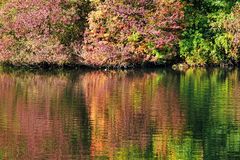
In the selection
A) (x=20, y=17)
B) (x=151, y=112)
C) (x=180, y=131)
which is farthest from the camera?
(x=20, y=17)

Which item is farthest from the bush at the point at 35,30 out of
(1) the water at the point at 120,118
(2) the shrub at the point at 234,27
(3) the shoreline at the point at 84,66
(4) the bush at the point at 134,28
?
(2) the shrub at the point at 234,27

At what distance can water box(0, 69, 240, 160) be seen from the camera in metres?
14.5

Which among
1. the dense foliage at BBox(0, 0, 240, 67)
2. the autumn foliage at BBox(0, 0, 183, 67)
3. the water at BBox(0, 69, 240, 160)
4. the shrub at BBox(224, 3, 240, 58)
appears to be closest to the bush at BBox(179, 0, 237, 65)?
the dense foliage at BBox(0, 0, 240, 67)

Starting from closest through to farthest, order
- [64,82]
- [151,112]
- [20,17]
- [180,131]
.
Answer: [180,131], [151,112], [64,82], [20,17]

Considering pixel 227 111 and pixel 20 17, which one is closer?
pixel 227 111

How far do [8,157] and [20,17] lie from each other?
23194mm

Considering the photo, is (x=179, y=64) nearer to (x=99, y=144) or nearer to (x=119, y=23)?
(x=119, y=23)

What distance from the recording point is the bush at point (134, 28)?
36656 millimetres

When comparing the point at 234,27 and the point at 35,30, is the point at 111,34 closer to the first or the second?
the point at 35,30

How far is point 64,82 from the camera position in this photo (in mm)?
28656

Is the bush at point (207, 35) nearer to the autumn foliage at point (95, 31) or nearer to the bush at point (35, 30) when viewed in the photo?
the autumn foliage at point (95, 31)

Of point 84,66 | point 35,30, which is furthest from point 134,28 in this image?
point 35,30

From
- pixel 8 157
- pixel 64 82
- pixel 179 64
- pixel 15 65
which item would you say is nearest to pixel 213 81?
pixel 64 82

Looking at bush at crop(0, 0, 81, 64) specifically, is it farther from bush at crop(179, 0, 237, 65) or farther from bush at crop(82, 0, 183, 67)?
bush at crop(179, 0, 237, 65)
